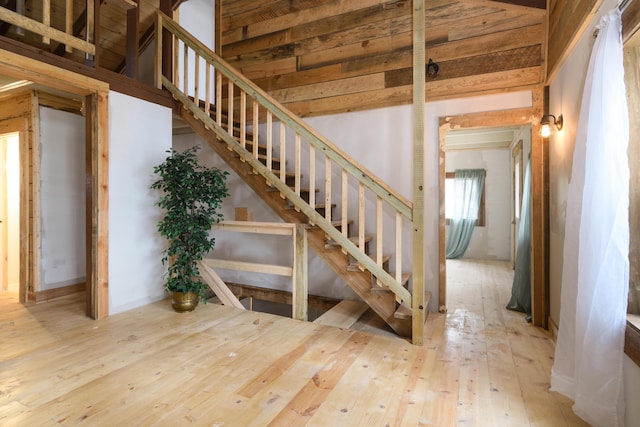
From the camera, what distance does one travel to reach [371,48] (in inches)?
151

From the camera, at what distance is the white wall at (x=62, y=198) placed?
12.8ft

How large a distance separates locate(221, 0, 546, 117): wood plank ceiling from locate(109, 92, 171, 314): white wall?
5.27 ft

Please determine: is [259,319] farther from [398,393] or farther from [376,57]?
[376,57]

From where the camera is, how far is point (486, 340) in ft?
9.30

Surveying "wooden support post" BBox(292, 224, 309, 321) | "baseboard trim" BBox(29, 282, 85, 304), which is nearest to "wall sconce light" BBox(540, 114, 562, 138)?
"wooden support post" BBox(292, 224, 309, 321)

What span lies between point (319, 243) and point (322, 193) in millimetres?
1019

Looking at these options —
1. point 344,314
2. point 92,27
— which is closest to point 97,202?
point 92,27

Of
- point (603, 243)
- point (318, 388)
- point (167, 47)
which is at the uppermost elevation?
point (167, 47)

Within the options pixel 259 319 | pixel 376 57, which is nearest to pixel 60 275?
pixel 259 319

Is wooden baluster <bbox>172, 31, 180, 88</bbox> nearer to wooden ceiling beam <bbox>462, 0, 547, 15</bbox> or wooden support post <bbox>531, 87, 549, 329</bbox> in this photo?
wooden ceiling beam <bbox>462, 0, 547, 15</bbox>

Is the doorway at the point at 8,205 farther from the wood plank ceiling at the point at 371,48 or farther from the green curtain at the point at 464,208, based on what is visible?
the green curtain at the point at 464,208

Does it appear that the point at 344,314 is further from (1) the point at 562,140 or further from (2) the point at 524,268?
(1) the point at 562,140

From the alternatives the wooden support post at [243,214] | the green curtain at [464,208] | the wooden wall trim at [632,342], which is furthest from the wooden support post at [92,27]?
the green curtain at [464,208]

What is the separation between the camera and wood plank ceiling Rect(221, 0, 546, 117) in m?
3.23
